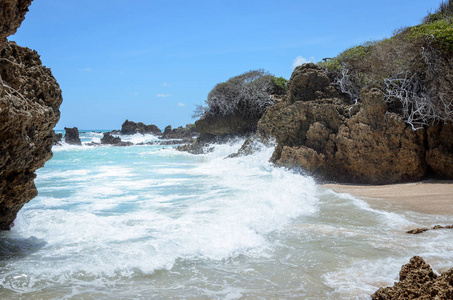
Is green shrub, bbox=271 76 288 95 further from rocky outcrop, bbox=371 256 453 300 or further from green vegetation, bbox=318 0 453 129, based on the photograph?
rocky outcrop, bbox=371 256 453 300

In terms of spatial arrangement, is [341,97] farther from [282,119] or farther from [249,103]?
[249,103]

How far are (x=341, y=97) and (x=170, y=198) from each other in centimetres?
705

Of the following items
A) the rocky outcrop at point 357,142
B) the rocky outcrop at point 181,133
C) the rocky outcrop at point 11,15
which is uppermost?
the rocky outcrop at point 181,133

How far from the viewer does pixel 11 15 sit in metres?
3.07

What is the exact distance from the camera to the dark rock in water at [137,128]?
60281 millimetres

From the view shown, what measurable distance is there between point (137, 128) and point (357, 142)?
179ft

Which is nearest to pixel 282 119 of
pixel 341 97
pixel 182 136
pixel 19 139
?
pixel 341 97

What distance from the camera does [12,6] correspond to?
3033mm

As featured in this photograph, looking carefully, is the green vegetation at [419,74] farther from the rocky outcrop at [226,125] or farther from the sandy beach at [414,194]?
the rocky outcrop at [226,125]

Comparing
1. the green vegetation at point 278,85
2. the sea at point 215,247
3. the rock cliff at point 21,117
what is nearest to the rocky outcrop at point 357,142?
the sea at point 215,247

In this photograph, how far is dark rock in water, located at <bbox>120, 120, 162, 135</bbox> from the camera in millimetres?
60281

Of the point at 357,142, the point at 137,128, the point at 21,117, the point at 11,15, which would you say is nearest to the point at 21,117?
the point at 21,117

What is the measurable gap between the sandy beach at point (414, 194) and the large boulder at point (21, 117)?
598 centimetres

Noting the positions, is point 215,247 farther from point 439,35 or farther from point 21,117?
point 439,35
